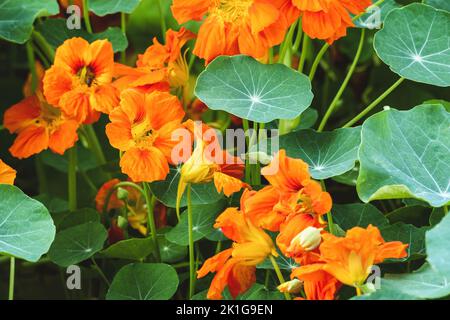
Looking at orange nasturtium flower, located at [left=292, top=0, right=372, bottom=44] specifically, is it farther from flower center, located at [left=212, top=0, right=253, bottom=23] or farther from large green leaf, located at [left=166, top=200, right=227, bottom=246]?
large green leaf, located at [left=166, top=200, right=227, bottom=246]

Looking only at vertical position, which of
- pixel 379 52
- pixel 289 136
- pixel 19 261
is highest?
pixel 379 52

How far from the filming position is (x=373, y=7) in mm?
1335

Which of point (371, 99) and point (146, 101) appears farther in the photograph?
point (371, 99)

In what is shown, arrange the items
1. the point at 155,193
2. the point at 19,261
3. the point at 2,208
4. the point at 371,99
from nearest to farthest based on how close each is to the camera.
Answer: the point at 2,208 → the point at 155,193 → the point at 19,261 → the point at 371,99

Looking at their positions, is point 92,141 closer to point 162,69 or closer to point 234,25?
point 162,69

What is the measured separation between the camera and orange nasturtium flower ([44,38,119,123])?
126 centimetres

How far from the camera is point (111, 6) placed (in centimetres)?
143

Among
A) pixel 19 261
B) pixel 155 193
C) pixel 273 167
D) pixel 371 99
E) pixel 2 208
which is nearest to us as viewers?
pixel 273 167

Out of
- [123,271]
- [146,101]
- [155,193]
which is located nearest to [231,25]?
[146,101]

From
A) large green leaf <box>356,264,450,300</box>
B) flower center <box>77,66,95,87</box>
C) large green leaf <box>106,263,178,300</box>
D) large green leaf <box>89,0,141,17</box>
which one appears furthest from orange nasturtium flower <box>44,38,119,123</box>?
large green leaf <box>356,264,450,300</box>

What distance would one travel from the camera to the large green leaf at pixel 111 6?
1.41m

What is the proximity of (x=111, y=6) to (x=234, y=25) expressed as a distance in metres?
0.33

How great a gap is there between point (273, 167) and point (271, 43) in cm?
25

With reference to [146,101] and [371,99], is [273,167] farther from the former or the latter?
[371,99]
